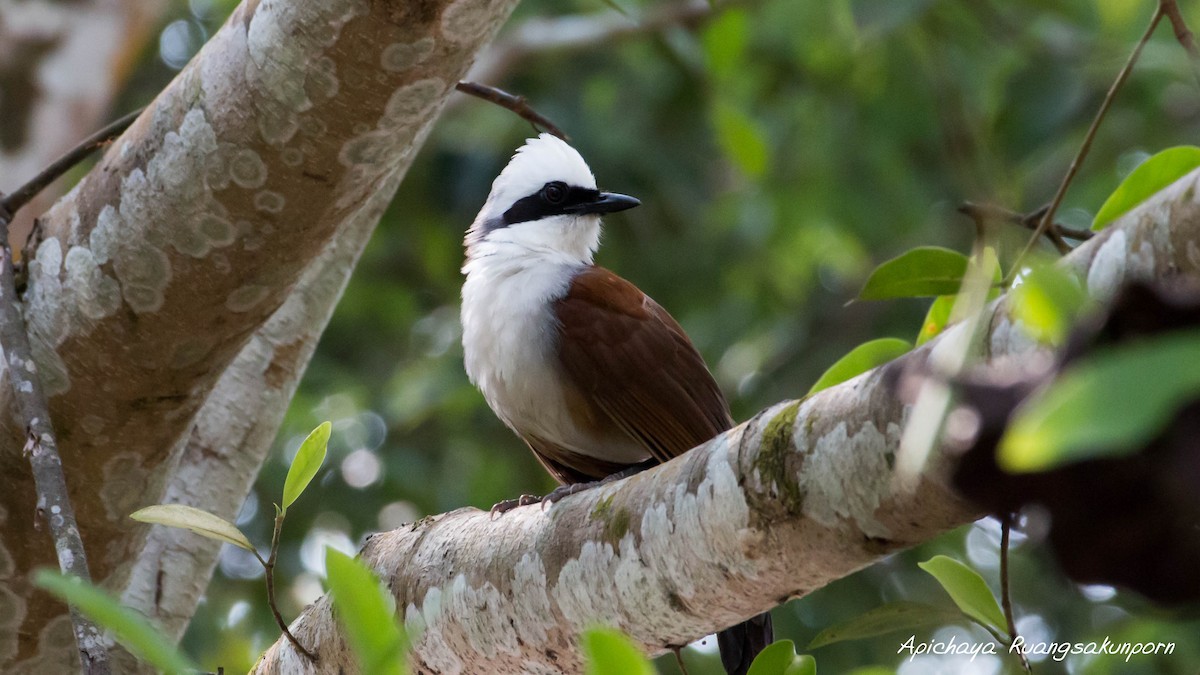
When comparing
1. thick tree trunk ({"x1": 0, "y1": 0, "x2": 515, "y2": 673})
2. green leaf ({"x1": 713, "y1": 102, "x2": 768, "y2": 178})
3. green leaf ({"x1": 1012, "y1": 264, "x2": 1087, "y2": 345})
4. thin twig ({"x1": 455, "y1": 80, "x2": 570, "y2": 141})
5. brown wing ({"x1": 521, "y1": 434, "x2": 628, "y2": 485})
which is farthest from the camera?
green leaf ({"x1": 713, "y1": 102, "x2": 768, "y2": 178})

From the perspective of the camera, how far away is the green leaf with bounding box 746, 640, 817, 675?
1.71m

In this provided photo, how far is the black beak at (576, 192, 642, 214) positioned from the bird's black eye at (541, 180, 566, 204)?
0.26 feet

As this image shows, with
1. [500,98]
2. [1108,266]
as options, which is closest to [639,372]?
[500,98]

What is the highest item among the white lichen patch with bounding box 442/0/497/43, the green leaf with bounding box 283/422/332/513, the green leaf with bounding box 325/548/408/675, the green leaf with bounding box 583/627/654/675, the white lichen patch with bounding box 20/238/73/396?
the white lichen patch with bounding box 442/0/497/43

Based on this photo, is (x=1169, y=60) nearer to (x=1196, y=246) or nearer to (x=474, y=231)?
(x=1196, y=246)

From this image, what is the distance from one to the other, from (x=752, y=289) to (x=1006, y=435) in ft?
21.3

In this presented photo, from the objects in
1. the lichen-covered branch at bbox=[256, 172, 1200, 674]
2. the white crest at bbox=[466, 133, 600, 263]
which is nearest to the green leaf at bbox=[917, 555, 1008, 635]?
the lichen-covered branch at bbox=[256, 172, 1200, 674]

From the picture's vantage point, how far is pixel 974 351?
4.08 ft

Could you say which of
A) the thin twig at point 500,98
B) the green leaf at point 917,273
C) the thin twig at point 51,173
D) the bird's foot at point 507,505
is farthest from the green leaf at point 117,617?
the thin twig at point 500,98

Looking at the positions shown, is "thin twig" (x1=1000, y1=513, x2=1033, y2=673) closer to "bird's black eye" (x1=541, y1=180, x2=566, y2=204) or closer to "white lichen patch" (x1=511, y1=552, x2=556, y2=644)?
"white lichen patch" (x1=511, y1=552, x2=556, y2=644)

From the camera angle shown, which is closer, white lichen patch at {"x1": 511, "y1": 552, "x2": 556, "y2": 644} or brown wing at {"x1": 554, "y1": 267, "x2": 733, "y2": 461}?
white lichen patch at {"x1": 511, "y1": 552, "x2": 556, "y2": 644}

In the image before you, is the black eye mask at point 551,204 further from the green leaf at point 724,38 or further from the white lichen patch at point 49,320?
the white lichen patch at point 49,320

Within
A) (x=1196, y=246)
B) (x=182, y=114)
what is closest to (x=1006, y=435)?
(x=1196, y=246)

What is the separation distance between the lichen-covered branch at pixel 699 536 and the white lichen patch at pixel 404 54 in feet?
2.65
